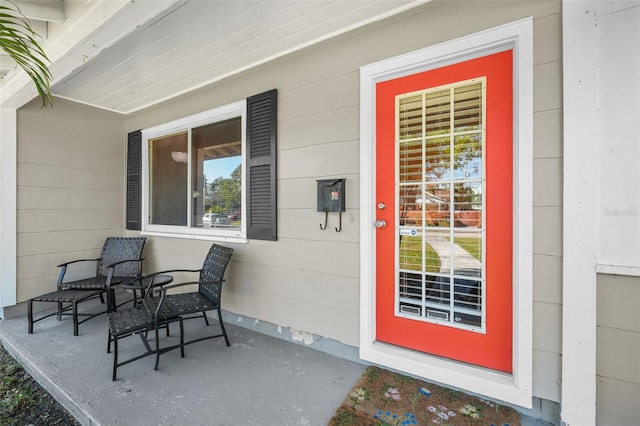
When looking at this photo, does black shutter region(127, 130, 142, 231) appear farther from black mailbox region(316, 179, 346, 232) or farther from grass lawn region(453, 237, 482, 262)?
grass lawn region(453, 237, 482, 262)

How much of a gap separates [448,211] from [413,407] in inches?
48.1

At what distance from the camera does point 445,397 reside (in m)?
1.75

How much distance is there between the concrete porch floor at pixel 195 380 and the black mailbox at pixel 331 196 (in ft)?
3.60

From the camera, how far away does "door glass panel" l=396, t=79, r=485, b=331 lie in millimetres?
1818

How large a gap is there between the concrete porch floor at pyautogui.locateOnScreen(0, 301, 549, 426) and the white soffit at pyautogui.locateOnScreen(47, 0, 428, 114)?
2.37 m

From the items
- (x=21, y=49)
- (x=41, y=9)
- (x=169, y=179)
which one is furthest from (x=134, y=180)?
(x=21, y=49)

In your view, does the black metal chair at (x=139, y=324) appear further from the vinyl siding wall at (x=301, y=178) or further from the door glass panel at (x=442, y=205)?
the door glass panel at (x=442, y=205)

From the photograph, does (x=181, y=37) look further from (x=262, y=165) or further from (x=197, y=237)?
(x=197, y=237)

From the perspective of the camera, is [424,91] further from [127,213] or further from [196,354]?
[127,213]

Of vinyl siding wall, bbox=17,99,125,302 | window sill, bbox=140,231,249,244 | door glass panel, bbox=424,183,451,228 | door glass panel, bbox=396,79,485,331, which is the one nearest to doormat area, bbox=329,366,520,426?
door glass panel, bbox=396,79,485,331

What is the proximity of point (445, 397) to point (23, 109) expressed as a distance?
192 inches

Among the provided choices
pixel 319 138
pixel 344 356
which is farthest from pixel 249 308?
pixel 319 138

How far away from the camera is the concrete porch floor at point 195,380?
162 centimetres

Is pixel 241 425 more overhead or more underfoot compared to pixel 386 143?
more underfoot
